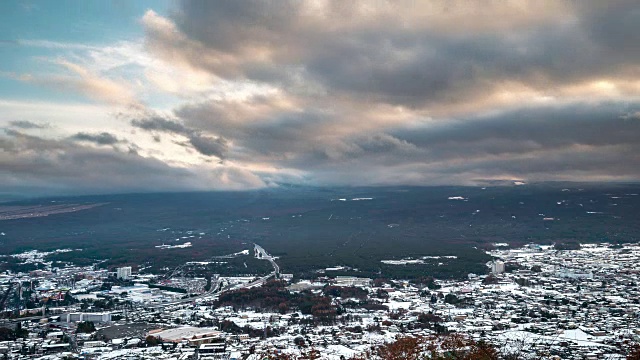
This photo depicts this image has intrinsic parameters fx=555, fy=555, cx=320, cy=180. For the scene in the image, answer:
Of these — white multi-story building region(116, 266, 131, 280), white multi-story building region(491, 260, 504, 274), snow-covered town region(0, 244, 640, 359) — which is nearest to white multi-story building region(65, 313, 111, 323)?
snow-covered town region(0, 244, 640, 359)

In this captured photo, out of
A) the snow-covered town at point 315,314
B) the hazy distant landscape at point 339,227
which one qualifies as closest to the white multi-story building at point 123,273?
the snow-covered town at point 315,314

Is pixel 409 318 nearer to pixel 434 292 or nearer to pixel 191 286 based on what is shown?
pixel 434 292

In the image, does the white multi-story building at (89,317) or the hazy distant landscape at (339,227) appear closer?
the white multi-story building at (89,317)

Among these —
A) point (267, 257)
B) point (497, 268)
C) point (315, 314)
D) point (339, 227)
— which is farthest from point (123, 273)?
point (339, 227)

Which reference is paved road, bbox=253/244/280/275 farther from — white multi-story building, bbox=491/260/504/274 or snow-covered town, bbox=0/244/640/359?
white multi-story building, bbox=491/260/504/274

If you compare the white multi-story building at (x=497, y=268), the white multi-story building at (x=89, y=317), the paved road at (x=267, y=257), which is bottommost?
the white multi-story building at (x=497, y=268)

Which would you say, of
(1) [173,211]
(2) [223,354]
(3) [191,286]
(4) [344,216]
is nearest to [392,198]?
(4) [344,216]

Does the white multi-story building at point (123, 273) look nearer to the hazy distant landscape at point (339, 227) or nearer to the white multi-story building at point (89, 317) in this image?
the hazy distant landscape at point (339, 227)

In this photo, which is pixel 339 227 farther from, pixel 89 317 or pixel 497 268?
pixel 89 317
